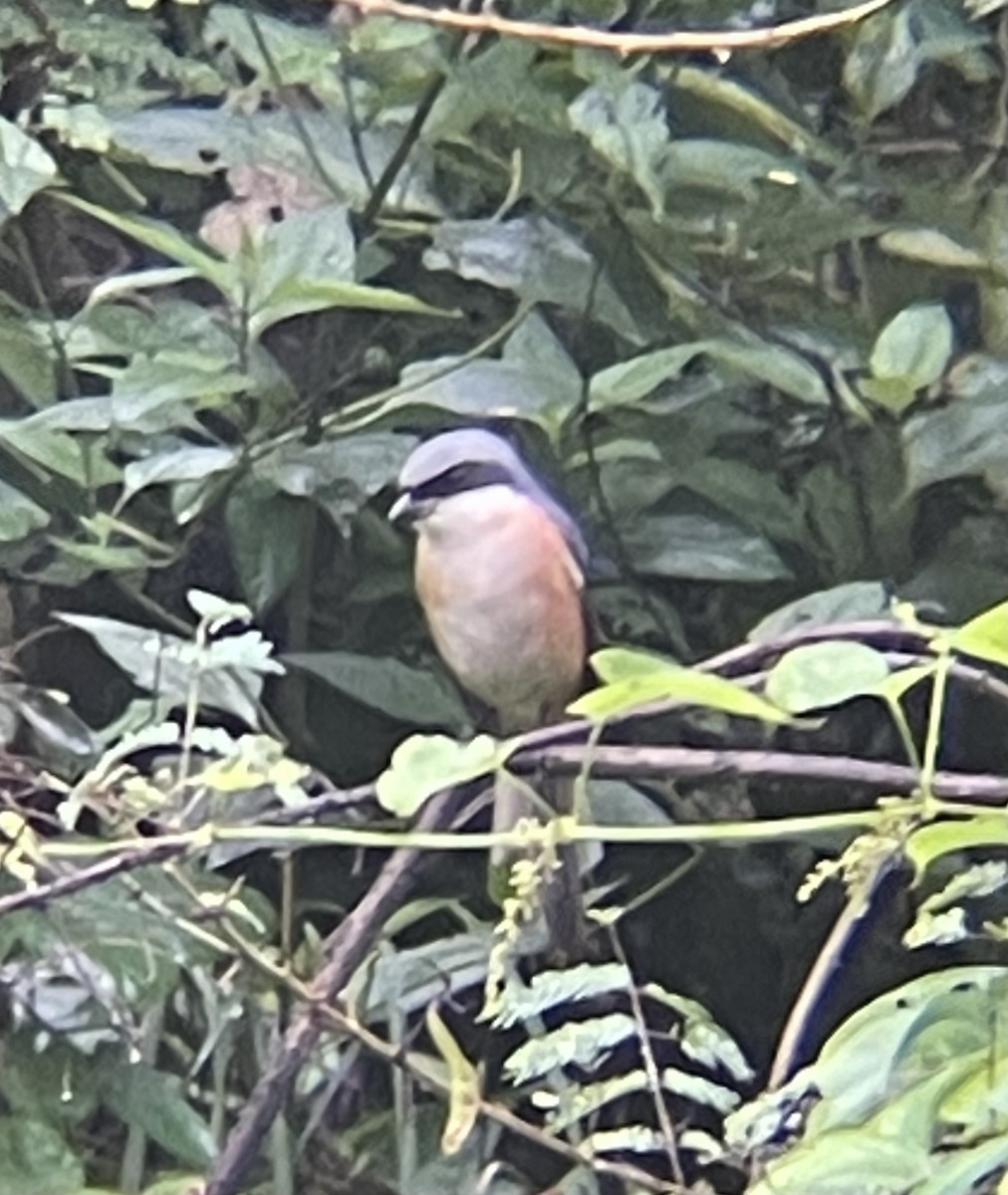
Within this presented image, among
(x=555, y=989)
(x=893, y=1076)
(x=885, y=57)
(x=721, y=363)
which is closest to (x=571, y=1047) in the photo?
(x=555, y=989)

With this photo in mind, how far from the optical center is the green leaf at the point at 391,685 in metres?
0.65

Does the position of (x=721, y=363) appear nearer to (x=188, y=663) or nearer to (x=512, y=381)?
(x=512, y=381)

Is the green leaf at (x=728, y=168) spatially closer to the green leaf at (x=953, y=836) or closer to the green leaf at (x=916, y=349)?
the green leaf at (x=916, y=349)

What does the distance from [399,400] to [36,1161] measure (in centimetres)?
28

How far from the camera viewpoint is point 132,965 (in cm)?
65

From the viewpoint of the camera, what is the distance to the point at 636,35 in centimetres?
63

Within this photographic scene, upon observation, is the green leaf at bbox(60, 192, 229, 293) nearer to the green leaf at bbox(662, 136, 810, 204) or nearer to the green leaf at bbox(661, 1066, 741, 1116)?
the green leaf at bbox(662, 136, 810, 204)

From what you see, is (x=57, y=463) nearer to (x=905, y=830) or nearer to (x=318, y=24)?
(x=318, y=24)

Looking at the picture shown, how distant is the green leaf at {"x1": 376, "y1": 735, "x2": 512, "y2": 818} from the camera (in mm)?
536

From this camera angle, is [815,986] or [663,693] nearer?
[663,693]

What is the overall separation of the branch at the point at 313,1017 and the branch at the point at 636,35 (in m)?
0.25

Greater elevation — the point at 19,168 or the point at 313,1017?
the point at 19,168

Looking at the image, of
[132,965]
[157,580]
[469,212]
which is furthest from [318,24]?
[132,965]

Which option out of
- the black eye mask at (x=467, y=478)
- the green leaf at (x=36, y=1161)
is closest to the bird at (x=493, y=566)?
the black eye mask at (x=467, y=478)
